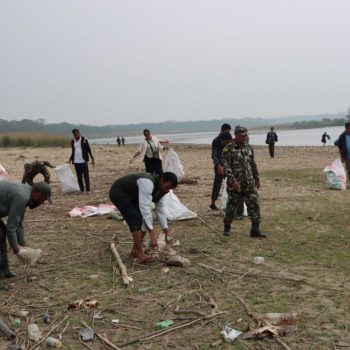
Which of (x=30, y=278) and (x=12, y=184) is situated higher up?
(x=12, y=184)

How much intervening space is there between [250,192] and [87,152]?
19.4 ft

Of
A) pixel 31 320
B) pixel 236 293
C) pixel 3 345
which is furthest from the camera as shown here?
pixel 236 293

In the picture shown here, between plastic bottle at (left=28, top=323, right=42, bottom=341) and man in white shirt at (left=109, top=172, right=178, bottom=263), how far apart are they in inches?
75.3

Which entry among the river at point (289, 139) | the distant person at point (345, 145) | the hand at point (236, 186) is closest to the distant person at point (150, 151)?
the hand at point (236, 186)

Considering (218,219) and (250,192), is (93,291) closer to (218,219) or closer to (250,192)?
(250,192)

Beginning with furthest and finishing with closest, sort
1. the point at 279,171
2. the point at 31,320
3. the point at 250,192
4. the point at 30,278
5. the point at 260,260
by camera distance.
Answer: the point at 279,171 → the point at 250,192 → the point at 260,260 → the point at 30,278 → the point at 31,320

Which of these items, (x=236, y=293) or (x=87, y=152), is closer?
(x=236, y=293)

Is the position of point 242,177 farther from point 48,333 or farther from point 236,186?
point 48,333

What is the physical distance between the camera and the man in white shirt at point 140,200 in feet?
19.2

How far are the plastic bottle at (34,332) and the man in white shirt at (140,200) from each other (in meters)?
1.91

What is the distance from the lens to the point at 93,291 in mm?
5254

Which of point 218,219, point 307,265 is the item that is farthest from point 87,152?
point 307,265

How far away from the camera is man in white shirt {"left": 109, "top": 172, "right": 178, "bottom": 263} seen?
231 inches

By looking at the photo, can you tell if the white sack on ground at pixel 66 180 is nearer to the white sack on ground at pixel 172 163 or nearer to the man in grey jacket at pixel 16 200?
the white sack on ground at pixel 172 163
